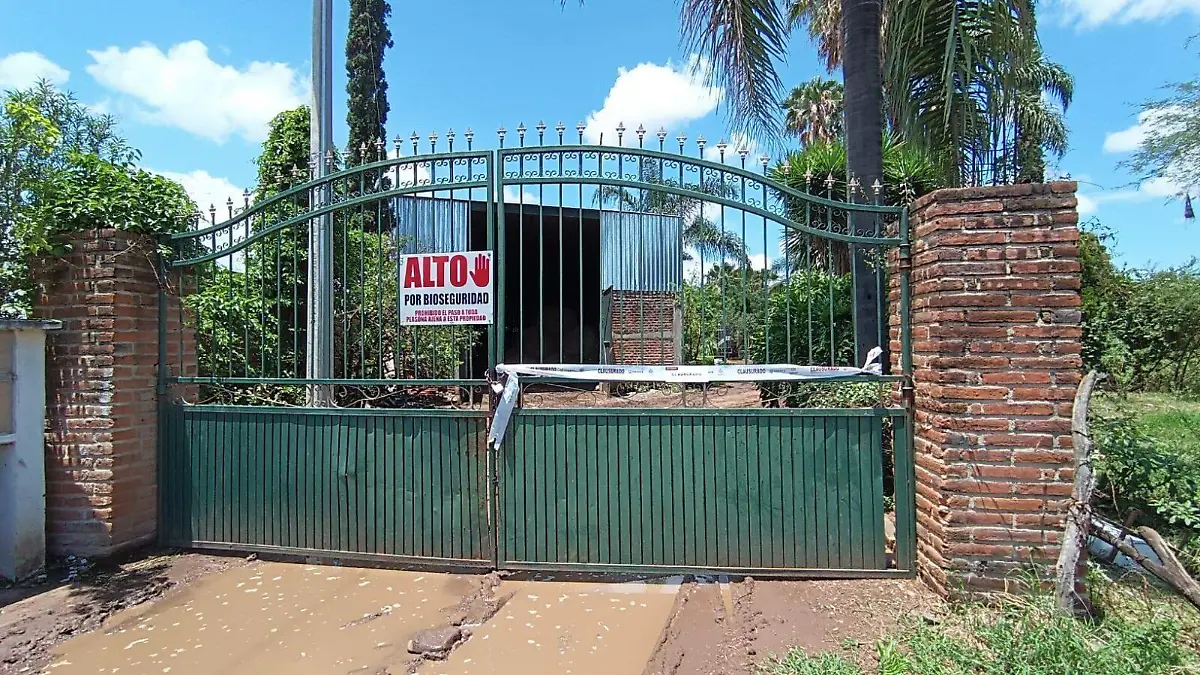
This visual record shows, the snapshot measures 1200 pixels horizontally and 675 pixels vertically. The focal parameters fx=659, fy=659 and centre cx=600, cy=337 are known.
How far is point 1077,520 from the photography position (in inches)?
123

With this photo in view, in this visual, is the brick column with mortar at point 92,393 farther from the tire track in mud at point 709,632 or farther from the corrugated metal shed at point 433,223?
the tire track in mud at point 709,632

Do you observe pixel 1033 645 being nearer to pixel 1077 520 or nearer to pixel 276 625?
pixel 1077 520

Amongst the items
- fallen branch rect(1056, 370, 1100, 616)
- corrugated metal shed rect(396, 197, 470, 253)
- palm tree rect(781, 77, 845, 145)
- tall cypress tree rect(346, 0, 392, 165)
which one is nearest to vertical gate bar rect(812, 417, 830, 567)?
fallen branch rect(1056, 370, 1100, 616)

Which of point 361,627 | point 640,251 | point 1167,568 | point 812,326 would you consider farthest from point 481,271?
point 1167,568

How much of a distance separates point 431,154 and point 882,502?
3.54 m

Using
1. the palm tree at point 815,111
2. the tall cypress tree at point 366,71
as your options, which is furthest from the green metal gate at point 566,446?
the palm tree at point 815,111

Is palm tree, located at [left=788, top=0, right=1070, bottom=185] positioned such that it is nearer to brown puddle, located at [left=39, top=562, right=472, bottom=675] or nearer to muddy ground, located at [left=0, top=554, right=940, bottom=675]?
muddy ground, located at [left=0, top=554, right=940, bottom=675]

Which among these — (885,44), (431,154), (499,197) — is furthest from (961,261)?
(885,44)

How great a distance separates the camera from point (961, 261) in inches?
138

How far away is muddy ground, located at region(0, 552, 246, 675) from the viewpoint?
339 centimetres

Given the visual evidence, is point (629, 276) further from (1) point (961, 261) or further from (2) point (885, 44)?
(2) point (885, 44)

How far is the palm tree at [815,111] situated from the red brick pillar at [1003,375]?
20.6 meters

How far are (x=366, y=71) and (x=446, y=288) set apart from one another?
12.5 meters

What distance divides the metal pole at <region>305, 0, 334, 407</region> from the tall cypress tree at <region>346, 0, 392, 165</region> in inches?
313
